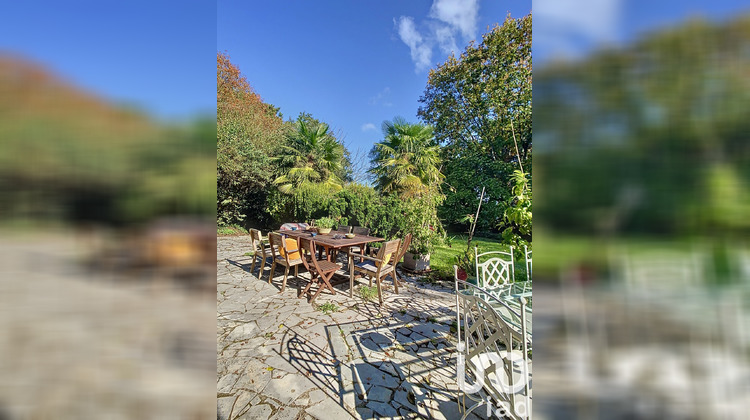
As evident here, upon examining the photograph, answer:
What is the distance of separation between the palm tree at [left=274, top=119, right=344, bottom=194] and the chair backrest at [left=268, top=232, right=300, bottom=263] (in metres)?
6.44

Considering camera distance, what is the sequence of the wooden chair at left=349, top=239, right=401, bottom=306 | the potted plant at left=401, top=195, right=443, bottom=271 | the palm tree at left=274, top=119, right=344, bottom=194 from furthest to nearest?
the palm tree at left=274, top=119, right=344, bottom=194, the potted plant at left=401, top=195, right=443, bottom=271, the wooden chair at left=349, top=239, right=401, bottom=306

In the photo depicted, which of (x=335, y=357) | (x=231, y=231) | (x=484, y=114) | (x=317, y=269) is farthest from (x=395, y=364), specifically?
(x=484, y=114)

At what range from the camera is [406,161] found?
28.5 ft

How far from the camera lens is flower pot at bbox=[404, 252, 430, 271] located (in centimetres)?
669

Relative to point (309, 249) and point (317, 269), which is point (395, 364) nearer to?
point (317, 269)

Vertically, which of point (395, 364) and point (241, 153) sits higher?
point (241, 153)

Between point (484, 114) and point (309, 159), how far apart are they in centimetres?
855
